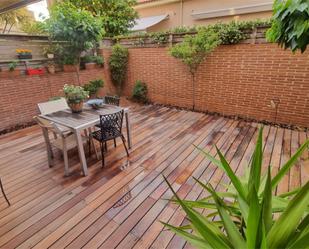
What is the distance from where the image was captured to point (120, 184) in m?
2.68

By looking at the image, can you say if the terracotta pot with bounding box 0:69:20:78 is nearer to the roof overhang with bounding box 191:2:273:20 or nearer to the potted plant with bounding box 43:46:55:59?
the potted plant with bounding box 43:46:55:59

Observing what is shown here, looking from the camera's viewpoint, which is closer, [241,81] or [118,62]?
[241,81]

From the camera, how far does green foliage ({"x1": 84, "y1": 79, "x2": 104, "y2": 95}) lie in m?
5.72

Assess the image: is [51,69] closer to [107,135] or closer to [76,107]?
[76,107]

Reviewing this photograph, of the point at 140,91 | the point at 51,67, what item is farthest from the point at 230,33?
the point at 51,67

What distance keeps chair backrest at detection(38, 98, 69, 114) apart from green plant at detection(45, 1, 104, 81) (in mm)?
2066

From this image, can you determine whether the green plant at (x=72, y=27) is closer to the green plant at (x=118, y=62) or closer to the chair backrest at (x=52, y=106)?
the green plant at (x=118, y=62)

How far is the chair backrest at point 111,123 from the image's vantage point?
2.90 meters

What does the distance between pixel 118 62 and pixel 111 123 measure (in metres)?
4.06

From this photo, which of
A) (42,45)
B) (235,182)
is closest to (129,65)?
(42,45)

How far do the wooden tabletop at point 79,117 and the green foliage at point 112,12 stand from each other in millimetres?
5826

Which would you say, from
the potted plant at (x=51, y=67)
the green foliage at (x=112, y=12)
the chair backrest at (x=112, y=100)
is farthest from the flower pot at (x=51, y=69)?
the green foliage at (x=112, y=12)

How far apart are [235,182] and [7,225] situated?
94.6 inches

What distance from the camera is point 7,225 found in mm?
2098
